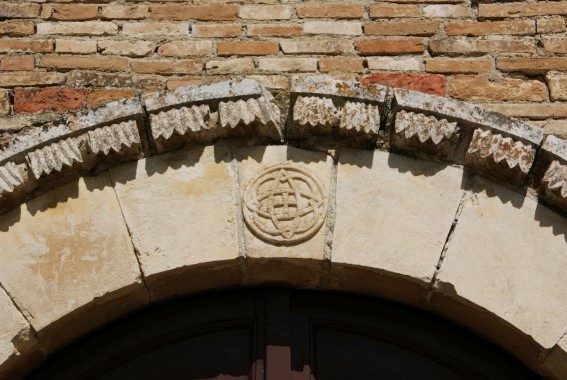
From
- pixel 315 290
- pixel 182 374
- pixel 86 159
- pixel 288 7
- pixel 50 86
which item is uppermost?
pixel 288 7

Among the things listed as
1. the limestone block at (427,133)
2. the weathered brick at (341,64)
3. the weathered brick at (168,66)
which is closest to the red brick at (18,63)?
the weathered brick at (168,66)

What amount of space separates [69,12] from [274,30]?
29.1 inches

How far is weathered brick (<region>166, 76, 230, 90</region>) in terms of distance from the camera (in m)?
3.89

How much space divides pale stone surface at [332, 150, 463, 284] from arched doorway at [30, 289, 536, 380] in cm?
25

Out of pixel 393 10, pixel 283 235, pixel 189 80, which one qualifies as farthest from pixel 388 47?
pixel 283 235

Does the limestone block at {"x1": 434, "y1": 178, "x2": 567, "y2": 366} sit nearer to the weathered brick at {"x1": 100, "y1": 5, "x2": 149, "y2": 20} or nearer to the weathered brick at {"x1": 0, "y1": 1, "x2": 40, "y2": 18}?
the weathered brick at {"x1": 100, "y1": 5, "x2": 149, "y2": 20}

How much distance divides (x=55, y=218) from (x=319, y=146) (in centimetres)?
89

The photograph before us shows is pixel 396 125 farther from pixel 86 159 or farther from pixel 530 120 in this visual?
pixel 86 159

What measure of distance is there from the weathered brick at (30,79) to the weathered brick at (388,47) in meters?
1.06

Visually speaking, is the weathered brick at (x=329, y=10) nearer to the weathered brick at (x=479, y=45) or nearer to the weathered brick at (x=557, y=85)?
the weathered brick at (x=479, y=45)

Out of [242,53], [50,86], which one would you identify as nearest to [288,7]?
[242,53]

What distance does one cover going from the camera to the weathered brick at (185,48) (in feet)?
13.0

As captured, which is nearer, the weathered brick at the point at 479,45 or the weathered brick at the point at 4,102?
the weathered brick at the point at 4,102

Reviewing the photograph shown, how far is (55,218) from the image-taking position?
362 centimetres
